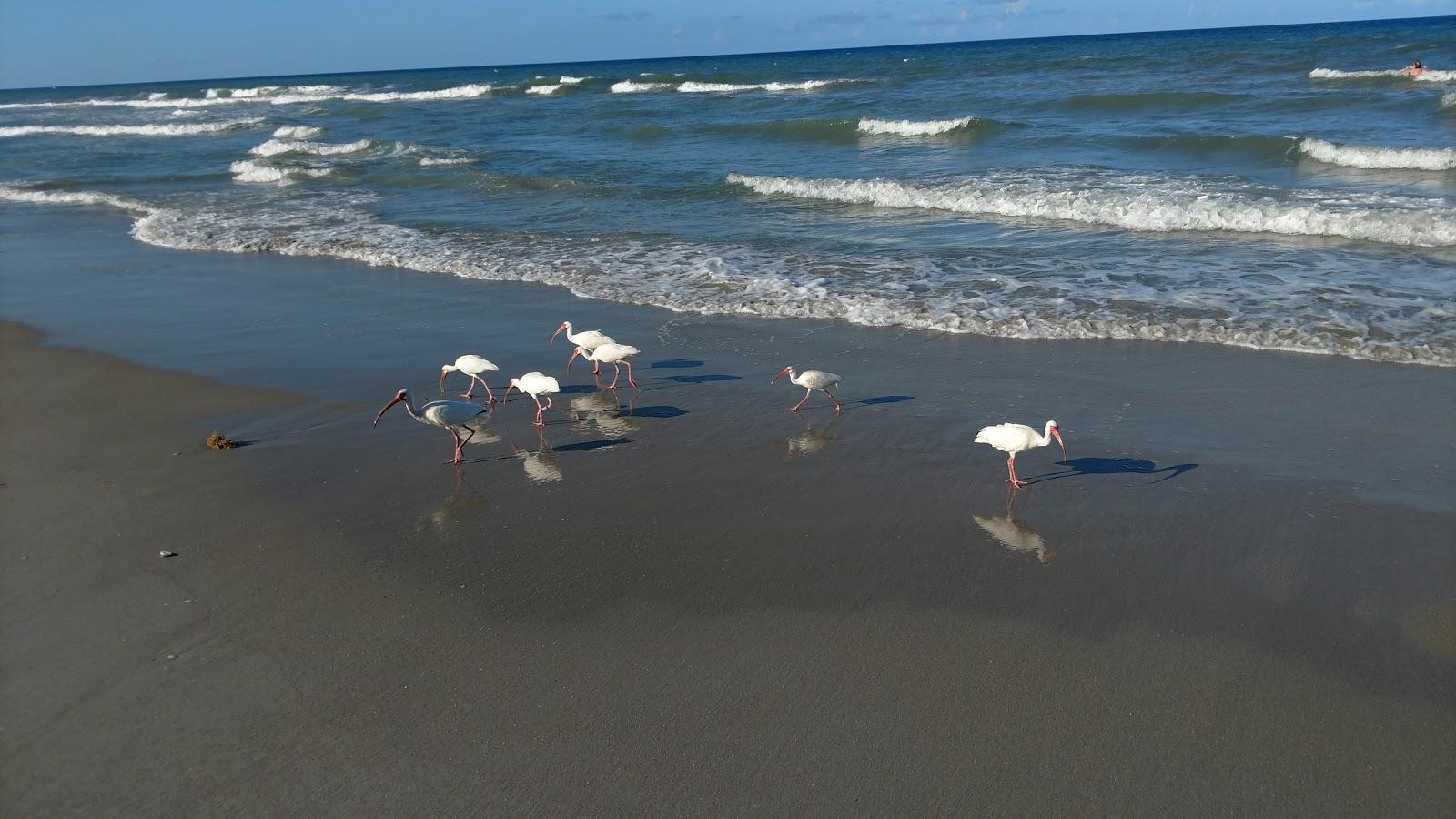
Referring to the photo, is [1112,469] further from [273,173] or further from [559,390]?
[273,173]

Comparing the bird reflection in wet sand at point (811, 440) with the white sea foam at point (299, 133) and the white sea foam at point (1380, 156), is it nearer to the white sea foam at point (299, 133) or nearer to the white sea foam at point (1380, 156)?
the white sea foam at point (1380, 156)

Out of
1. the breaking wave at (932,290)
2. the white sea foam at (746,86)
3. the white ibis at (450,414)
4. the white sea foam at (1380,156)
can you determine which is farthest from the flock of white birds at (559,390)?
the white sea foam at (746,86)

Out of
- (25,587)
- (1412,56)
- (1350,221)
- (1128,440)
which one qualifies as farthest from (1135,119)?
(25,587)

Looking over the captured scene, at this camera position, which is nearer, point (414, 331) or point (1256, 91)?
point (414, 331)

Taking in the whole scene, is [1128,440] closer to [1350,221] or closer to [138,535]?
[138,535]

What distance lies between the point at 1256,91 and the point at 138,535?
30.9 metres

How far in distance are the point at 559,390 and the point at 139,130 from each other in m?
40.1

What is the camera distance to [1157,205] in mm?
14773

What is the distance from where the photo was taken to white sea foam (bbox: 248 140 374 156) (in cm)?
2894

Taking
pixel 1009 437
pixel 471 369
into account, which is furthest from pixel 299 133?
pixel 1009 437

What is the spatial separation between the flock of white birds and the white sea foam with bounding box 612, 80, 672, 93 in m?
44.3

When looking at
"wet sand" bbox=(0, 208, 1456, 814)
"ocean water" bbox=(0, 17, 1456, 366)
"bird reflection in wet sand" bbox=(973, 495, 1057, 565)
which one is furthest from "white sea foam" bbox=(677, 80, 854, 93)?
"bird reflection in wet sand" bbox=(973, 495, 1057, 565)

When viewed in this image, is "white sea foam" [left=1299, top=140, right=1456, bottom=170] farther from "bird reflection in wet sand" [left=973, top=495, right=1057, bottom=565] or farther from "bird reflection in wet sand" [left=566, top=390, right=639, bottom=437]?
"bird reflection in wet sand" [left=566, top=390, right=639, bottom=437]

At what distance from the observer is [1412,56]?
37656mm
